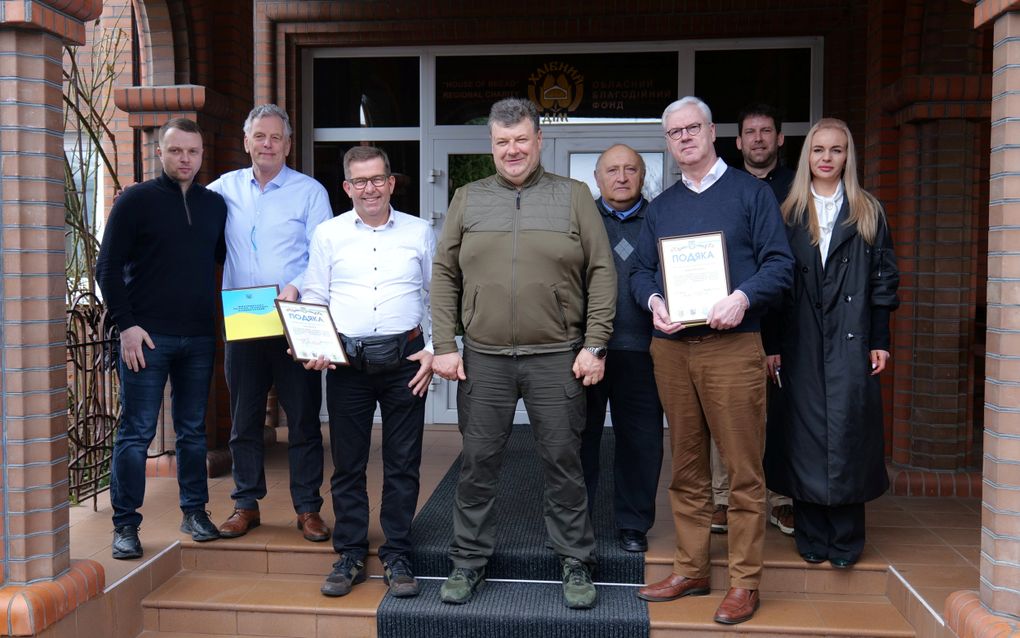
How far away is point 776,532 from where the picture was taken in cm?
425

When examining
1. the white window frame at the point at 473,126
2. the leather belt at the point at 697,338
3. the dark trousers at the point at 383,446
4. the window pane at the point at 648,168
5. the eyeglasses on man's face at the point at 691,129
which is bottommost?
the dark trousers at the point at 383,446

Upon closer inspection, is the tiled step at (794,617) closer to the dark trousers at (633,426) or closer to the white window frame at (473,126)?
the dark trousers at (633,426)

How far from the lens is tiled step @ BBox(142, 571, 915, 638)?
350cm

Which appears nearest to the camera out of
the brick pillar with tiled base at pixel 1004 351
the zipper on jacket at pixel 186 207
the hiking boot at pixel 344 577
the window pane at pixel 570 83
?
the brick pillar with tiled base at pixel 1004 351

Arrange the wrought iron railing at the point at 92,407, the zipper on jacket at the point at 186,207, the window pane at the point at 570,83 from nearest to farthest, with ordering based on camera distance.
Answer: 1. the zipper on jacket at the point at 186,207
2. the wrought iron railing at the point at 92,407
3. the window pane at the point at 570,83

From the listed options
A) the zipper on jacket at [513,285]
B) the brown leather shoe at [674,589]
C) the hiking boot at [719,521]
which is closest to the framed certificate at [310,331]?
the zipper on jacket at [513,285]

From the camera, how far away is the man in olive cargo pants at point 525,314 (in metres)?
3.43

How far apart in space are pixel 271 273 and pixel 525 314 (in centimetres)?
131

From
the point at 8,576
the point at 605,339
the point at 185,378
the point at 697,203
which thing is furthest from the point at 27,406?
the point at 697,203

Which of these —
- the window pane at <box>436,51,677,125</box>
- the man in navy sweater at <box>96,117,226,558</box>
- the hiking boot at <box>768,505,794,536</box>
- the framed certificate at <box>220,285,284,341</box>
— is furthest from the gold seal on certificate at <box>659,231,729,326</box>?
the window pane at <box>436,51,677,125</box>

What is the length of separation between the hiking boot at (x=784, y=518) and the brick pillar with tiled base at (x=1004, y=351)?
122 centimetres

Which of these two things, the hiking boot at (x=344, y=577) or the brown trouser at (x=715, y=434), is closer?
the brown trouser at (x=715, y=434)

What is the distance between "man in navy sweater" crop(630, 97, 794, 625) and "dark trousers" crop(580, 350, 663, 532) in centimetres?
25

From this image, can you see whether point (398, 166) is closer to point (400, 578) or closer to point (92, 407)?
point (92, 407)
